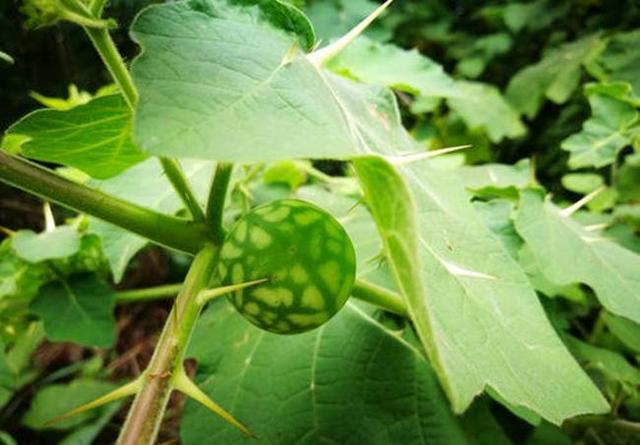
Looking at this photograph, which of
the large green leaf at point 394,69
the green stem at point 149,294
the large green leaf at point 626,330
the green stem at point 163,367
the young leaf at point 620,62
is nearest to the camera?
the green stem at point 163,367

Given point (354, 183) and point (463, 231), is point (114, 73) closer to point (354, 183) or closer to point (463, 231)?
point (463, 231)

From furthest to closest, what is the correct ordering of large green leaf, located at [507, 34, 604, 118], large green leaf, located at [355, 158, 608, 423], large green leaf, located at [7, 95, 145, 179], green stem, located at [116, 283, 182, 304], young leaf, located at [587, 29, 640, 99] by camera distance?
large green leaf, located at [507, 34, 604, 118], young leaf, located at [587, 29, 640, 99], green stem, located at [116, 283, 182, 304], large green leaf, located at [7, 95, 145, 179], large green leaf, located at [355, 158, 608, 423]

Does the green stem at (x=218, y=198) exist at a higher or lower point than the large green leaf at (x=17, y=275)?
higher

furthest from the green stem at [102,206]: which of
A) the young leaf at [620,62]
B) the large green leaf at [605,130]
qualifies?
the young leaf at [620,62]

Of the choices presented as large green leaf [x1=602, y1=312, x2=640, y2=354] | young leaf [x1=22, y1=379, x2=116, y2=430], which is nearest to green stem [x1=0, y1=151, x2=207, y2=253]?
large green leaf [x1=602, y1=312, x2=640, y2=354]

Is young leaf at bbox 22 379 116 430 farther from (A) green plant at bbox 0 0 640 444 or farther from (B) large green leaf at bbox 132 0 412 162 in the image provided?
(B) large green leaf at bbox 132 0 412 162

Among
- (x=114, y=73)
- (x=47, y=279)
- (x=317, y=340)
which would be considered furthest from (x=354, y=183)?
(x=114, y=73)

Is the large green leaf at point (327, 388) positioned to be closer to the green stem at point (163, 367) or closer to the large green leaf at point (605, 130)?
the green stem at point (163, 367)
